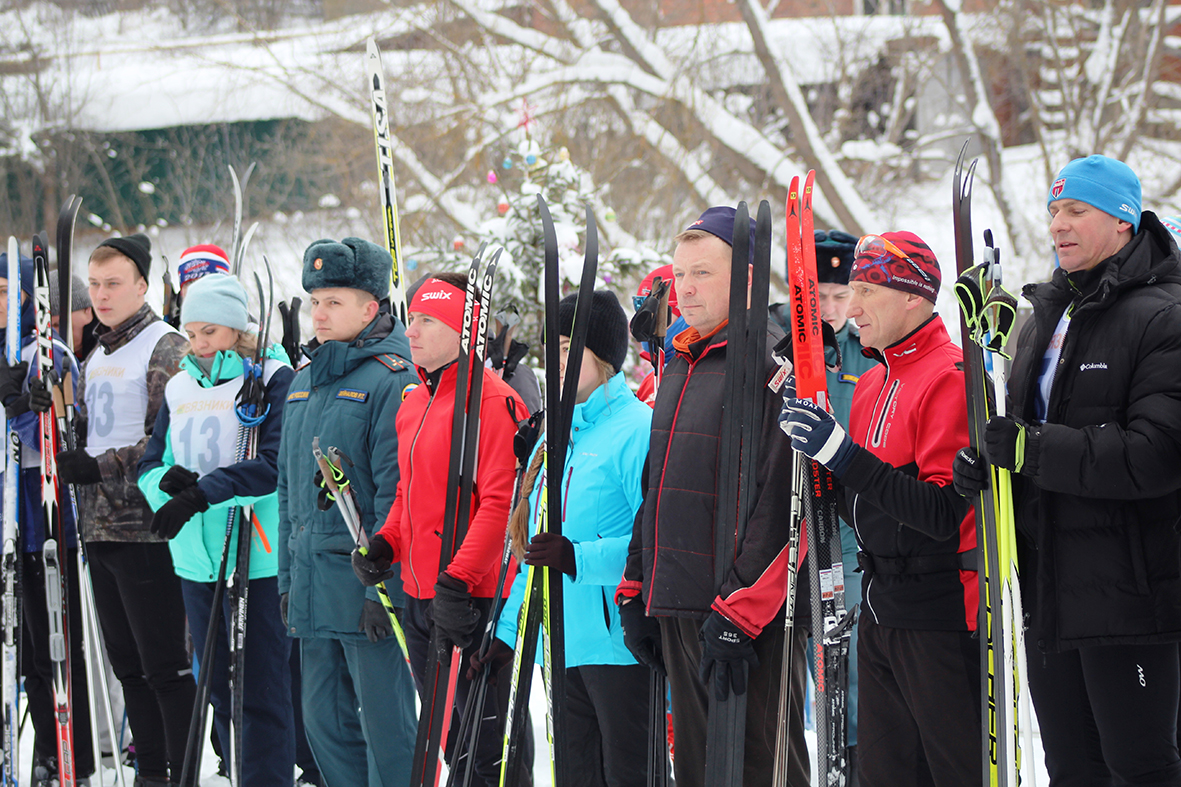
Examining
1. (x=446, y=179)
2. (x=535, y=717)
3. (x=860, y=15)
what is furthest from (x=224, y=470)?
(x=860, y=15)

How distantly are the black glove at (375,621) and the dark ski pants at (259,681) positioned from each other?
636mm

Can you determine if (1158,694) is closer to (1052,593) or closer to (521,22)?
(1052,593)

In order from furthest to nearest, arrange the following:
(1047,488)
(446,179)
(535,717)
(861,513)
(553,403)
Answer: (446,179)
(535,717)
(553,403)
(861,513)
(1047,488)

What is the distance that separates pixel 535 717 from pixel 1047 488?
3088 mm

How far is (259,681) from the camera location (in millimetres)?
3385

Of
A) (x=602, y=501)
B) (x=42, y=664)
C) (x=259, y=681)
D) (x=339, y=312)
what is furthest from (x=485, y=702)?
(x=42, y=664)

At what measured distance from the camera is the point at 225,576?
333 centimetres

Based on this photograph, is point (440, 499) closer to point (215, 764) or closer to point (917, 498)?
point (917, 498)

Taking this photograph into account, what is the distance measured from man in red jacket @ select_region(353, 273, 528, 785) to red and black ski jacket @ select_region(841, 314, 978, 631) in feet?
3.39

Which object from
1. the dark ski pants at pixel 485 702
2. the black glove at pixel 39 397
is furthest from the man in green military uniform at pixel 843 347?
the black glove at pixel 39 397

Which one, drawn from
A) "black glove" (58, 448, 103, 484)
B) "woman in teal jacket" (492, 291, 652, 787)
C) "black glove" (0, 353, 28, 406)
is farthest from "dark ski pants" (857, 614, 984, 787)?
"black glove" (0, 353, 28, 406)

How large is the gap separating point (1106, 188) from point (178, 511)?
2837 millimetres

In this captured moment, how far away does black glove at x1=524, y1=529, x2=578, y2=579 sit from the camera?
246cm

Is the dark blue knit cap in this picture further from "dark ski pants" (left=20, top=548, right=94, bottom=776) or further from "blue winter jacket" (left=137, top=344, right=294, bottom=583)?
"dark ski pants" (left=20, top=548, right=94, bottom=776)
